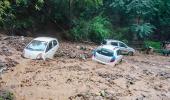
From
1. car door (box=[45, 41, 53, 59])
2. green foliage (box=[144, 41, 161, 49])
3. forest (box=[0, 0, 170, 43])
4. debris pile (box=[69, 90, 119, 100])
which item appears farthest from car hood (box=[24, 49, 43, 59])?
green foliage (box=[144, 41, 161, 49])

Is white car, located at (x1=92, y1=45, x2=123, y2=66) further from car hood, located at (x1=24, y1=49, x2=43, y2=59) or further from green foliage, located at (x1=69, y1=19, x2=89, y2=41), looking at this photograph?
green foliage, located at (x1=69, y1=19, x2=89, y2=41)

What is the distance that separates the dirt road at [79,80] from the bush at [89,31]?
6583 millimetres

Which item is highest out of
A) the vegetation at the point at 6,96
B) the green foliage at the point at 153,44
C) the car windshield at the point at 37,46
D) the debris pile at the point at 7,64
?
the car windshield at the point at 37,46

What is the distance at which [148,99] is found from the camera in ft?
63.5

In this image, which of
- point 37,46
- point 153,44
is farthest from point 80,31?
point 37,46

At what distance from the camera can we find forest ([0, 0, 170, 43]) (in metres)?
32.6

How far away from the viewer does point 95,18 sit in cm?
3550

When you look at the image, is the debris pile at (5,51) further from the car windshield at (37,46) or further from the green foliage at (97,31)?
the green foliage at (97,31)

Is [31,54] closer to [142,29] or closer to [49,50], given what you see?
[49,50]

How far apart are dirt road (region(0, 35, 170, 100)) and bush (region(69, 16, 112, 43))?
259 inches

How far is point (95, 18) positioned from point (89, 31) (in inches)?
88.0

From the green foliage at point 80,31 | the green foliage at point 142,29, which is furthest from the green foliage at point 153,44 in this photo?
the green foliage at point 80,31

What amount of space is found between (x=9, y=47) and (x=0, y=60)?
2.84 meters

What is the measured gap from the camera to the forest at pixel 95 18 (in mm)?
32625
